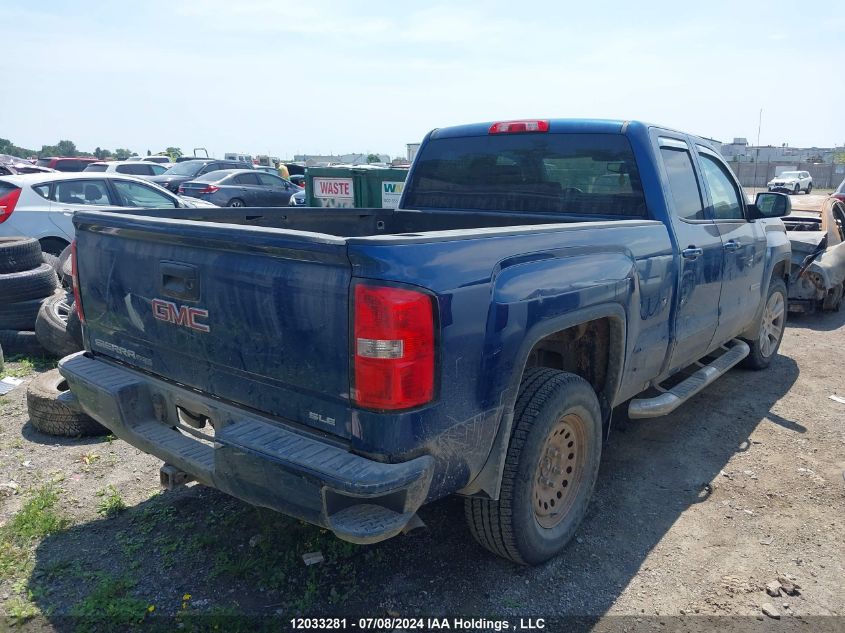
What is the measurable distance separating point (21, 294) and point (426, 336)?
538 cm

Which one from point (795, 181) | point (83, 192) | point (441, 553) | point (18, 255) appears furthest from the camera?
point (795, 181)

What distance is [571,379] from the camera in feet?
9.95

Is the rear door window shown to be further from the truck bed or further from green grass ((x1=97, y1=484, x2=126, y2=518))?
green grass ((x1=97, y1=484, x2=126, y2=518))

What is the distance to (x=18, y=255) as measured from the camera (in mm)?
6258

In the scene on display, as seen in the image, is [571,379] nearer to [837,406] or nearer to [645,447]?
[645,447]

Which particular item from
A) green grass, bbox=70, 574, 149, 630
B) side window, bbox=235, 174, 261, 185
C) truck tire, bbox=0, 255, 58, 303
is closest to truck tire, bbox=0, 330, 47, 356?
truck tire, bbox=0, 255, 58, 303

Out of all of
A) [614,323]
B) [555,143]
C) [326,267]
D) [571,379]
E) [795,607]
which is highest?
[555,143]

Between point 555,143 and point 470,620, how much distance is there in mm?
2771

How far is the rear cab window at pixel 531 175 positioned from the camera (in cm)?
381

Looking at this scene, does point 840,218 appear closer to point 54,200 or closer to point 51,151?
point 54,200

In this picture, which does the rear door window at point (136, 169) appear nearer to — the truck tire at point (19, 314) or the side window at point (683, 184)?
the truck tire at point (19, 314)

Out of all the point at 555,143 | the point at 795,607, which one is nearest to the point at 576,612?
the point at 795,607

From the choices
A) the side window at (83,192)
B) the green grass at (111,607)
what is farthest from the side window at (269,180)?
the green grass at (111,607)

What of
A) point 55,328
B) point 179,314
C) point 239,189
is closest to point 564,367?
point 179,314
